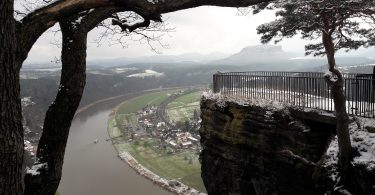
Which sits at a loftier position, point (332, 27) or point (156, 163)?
point (332, 27)

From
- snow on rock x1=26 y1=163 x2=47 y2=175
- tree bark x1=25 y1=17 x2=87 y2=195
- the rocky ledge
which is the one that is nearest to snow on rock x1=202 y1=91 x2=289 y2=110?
the rocky ledge

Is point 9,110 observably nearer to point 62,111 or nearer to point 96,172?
point 62,111

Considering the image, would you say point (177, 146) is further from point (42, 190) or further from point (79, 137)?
point (42, 190)

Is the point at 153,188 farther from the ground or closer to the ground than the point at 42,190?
closer to the ground

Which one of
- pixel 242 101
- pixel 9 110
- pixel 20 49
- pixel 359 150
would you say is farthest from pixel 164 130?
pixel 9 110

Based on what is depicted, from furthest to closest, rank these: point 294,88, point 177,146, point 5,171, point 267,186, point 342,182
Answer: point 177,146 < point 294,88 < point 267,186 < point 342,182 < point 5,171

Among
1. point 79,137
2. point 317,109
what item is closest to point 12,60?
point 317,109
